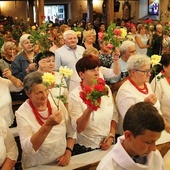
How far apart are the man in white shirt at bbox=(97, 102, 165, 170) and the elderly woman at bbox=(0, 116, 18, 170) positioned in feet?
2.84

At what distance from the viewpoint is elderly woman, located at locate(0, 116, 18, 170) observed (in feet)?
6.57

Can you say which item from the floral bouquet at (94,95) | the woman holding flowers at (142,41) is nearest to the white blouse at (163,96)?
the floral bouquet at (94,95)

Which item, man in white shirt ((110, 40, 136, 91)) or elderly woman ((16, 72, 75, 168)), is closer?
elderly woman ((16, 72, 75, 168))

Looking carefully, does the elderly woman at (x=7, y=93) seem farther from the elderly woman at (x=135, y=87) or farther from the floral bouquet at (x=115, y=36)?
the floral bouquet at (x=115, y=36)

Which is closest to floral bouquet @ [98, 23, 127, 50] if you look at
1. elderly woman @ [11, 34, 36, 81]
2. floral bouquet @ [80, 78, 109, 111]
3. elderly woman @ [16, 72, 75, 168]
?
elderly woman @ [11, 34, 36, 81]

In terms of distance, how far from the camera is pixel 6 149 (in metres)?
2.07

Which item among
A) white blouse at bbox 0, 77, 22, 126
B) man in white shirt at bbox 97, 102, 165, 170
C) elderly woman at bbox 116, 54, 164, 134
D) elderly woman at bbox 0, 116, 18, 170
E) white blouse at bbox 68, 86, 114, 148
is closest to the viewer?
man in white shirt at bbox 97, 102, 165, 170

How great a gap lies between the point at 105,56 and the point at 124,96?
152cm

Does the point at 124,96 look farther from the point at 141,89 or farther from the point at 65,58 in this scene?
the point at 65,58

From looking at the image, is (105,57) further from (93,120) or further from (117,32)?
(93,120)

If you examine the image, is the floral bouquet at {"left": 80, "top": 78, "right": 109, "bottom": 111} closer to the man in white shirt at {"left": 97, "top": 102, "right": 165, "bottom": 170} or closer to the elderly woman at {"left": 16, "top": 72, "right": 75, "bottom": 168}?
the elderly woman at {"left": 16, "top": 72, "right": 75, "bottom": 168}

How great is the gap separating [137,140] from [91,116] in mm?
1053

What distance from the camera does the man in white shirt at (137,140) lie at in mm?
1278

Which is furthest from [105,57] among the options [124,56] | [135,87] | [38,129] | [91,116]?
[38,129]
